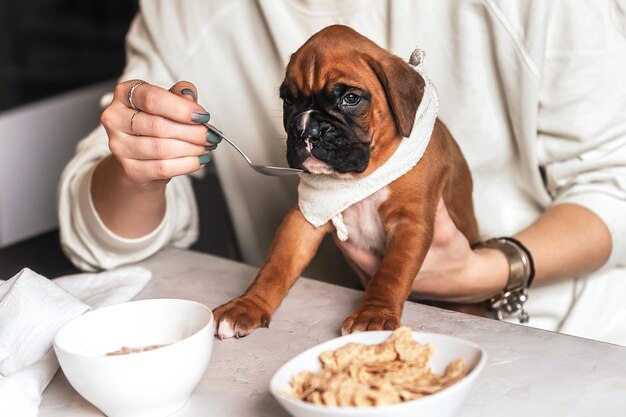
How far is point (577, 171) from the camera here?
1.59m

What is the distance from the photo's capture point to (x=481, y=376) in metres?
0.99

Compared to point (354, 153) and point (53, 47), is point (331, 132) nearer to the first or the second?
point (354, 153)

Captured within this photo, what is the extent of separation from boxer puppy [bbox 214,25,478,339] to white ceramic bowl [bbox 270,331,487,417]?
0.20m

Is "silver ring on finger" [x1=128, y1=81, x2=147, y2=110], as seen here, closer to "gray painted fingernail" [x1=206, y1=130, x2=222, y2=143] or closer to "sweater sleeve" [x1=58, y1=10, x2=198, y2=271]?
"gray painted fingernail" [x1=206, y1=130, x2=222, y2=143]

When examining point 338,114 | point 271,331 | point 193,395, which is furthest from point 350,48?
point 193,395

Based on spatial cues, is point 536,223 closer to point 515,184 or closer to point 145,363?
point 515,184

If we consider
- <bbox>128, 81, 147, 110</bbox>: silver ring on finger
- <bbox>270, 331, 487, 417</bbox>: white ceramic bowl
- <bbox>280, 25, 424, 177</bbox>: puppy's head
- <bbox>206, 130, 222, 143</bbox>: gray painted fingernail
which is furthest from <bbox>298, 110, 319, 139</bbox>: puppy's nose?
<bbox>270, 331, 487, 417</bbox>: white ceramic bowl

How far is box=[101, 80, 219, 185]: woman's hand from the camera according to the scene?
117 cm

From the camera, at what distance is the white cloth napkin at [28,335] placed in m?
0.97

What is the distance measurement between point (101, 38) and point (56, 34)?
0.51 ft

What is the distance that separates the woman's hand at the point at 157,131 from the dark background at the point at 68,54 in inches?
40.3

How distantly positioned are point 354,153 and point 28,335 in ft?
1.65

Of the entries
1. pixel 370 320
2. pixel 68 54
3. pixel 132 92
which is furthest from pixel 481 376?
pixel 68 54

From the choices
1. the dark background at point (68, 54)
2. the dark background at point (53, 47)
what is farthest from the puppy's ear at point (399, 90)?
the dark background at point (53, 47)
